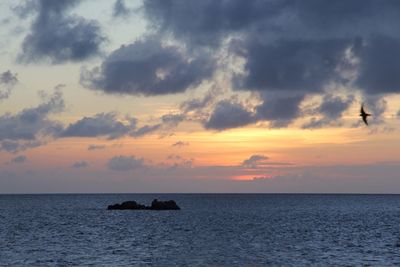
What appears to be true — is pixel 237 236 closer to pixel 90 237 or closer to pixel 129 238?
pixel 129 238

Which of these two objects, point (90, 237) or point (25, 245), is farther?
point (90, 237)

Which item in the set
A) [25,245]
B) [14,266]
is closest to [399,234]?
[25,245]

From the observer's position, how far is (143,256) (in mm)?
73250

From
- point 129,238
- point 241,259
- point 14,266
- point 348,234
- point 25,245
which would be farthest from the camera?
point 348,234

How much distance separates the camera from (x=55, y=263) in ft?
218

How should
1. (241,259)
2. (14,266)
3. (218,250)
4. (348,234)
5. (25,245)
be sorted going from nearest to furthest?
(14,266) < (241,259) < (218,250) < (25,245) < (348,234)

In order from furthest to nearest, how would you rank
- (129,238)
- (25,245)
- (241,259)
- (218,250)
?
(129,238)
(25,245)
(218,250)
(241,259)

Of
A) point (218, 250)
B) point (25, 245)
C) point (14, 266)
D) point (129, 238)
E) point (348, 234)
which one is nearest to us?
point (14, 266)

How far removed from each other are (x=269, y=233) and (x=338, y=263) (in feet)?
136

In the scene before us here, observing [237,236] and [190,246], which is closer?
[190,246]

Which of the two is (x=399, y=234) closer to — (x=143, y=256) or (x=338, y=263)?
(x=338, y=263)

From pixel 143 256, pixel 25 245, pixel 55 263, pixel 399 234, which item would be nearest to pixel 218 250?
pixel 143 256

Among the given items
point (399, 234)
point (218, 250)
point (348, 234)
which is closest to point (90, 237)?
point (218, 250)

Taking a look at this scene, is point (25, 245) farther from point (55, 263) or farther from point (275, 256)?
point (275, 256)
